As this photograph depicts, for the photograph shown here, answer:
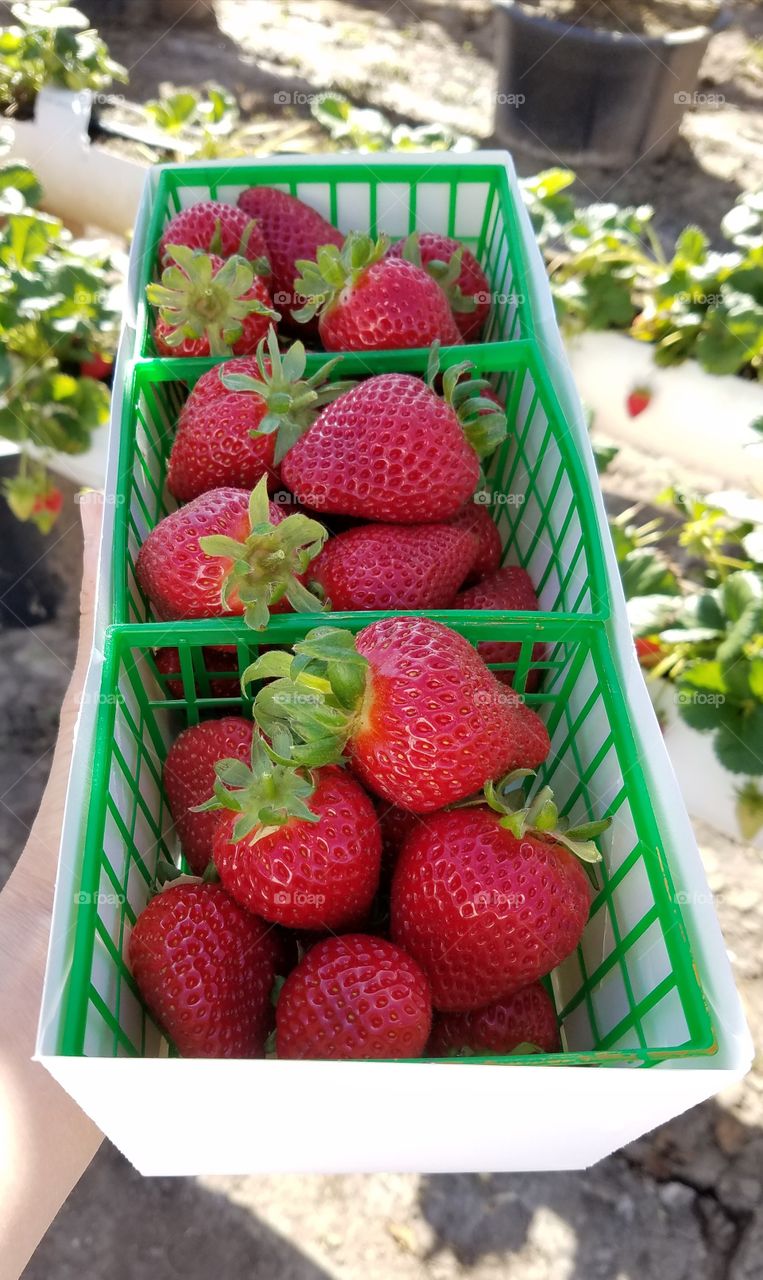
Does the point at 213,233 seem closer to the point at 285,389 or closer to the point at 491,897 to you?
the point at 285,389

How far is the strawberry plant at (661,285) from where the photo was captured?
206 cm

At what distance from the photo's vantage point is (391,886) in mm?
934

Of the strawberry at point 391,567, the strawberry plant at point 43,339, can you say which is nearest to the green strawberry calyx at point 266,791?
the strawberry at point 391,567

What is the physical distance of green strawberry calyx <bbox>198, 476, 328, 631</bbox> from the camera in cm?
91

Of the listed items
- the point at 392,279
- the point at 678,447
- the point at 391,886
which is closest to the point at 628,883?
the point at 391,886

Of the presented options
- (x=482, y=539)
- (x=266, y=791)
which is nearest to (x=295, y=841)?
(x=266, y=791)

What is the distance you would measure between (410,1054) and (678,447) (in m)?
1.90

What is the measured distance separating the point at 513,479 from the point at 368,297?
328mm

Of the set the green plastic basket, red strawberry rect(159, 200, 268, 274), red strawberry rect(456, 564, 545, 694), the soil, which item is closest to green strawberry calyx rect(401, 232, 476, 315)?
red strawberry rect(159, 200, 268, 274)

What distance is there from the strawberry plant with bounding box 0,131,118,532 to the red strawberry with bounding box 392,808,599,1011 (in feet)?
4.77

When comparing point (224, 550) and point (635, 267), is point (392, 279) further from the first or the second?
point (635, 267)

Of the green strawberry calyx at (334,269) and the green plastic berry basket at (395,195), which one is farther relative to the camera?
the green plastic berry basket at (395,195)

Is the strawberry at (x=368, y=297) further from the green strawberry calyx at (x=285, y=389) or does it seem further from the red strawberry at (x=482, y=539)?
the red strawberry at (x=482, y=539)

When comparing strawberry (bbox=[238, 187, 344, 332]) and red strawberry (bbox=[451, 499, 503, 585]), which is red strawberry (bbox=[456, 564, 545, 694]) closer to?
red strawberry (bbox=[451, 499, 503, 585])
